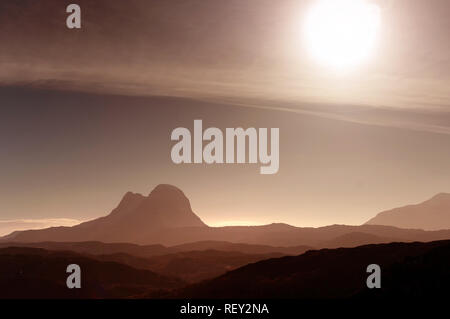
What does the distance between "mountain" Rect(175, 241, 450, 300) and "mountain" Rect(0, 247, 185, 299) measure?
137ft

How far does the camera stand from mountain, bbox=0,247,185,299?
377 ft

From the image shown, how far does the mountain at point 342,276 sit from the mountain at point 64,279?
41689 mm

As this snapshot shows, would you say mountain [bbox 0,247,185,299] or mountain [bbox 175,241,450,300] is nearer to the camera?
mountain [bbox 175,241,450,300]

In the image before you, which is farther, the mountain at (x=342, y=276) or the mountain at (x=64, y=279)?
the mountain at (x=64, y=279)

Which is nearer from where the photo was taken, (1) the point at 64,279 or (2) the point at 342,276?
(2) the point at 342,276

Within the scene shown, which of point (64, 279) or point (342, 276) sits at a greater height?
point (342, 276)

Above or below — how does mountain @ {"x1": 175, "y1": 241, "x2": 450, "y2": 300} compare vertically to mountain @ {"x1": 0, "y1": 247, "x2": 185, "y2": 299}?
above

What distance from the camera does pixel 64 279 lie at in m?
126

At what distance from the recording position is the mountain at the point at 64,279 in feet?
377

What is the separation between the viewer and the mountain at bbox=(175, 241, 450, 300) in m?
50.3

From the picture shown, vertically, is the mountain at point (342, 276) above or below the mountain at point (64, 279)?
above

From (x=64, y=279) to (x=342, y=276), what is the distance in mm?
89233
